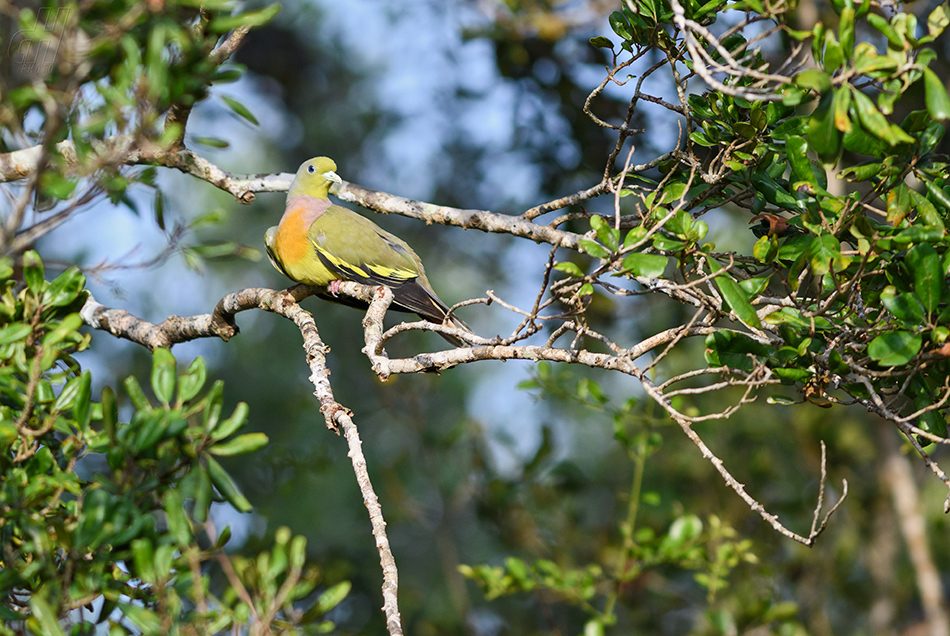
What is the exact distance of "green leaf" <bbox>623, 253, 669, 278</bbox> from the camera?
191 centimetres

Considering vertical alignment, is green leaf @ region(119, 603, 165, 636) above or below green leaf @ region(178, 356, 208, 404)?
below

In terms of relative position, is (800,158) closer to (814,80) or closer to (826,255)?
(826,255)

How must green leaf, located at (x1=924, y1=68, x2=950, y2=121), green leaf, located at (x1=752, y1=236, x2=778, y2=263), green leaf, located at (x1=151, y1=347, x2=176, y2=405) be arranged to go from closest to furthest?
1. green leaf, located at (x1=924, y1=68, x2=950, y2=121)
2. green leaf, located at (x1=151, y1=347, x2=176, y2=405)
3. green leaf, located at (x1=752, y1=236, x2=778, y2=263)

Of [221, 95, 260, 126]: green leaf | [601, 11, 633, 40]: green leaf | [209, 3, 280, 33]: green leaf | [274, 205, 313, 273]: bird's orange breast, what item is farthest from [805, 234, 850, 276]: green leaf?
[274, 205, 313, 273]: bird's orange breast

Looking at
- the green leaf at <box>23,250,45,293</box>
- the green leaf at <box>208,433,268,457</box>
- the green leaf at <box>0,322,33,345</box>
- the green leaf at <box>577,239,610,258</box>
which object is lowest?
the green leaf at <box>208,433,268,457</box>

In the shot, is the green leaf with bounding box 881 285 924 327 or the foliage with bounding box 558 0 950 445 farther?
the green leaf with bounding box 881 285 924 327

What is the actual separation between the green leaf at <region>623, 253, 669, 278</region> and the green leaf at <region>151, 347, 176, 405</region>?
43.6 inches

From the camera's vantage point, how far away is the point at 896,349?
1.83m

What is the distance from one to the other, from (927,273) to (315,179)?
2891 millimetres

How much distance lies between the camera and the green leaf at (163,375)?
175 cm

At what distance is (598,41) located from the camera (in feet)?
8.50

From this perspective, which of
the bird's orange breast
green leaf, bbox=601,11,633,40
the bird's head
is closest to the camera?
green leaf, bbox=601,11,633,40

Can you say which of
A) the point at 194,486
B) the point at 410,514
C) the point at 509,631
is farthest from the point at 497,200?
the point at 194,486

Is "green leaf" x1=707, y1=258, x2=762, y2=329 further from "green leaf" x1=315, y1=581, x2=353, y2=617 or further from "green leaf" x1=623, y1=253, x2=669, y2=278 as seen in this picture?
"green leaf" x1=315, y1=581, x2=353, y2=617
